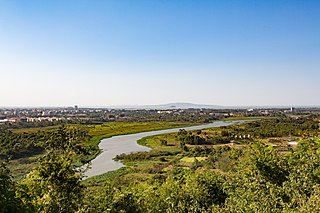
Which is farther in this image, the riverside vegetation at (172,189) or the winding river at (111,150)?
the winding river at (111,150)

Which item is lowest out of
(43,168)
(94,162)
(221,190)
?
(94,162)

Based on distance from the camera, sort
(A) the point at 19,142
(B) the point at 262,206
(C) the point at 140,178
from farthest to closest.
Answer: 1. (A) the point at 19,142
2. (C) the point at 140,178
3. (B) the point at 262,206

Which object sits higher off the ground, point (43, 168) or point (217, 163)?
point (43, 168)

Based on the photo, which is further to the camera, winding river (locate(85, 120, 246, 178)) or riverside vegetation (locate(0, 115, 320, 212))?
winding river (locate(85, 120, 246, 178))

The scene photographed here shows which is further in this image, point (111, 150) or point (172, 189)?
point (111, 150)

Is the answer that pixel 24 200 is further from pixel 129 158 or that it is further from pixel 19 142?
pixel 19 142

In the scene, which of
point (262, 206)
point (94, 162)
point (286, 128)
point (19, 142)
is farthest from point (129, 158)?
point (286, 128)

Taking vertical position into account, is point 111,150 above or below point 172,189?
below

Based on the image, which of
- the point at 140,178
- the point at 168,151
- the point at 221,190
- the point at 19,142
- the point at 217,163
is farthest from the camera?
the point at 168,151

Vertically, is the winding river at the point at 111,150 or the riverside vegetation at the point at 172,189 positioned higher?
the riverside vegetation at the point at 172,189

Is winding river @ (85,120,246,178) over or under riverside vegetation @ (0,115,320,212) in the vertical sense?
under

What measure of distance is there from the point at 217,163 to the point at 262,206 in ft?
93.3

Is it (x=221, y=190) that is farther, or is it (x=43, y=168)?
(x=221, y=190)

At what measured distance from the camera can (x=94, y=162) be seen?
42.2 meters
